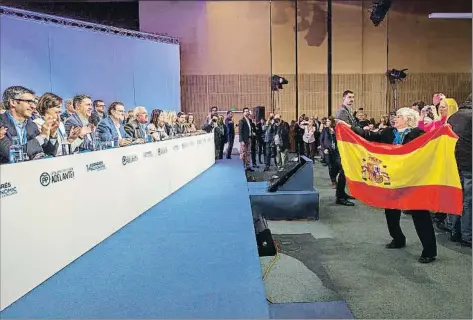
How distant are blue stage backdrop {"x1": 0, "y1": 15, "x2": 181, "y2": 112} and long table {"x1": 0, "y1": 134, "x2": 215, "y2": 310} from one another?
4384 mm

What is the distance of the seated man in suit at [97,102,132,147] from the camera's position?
4070mm

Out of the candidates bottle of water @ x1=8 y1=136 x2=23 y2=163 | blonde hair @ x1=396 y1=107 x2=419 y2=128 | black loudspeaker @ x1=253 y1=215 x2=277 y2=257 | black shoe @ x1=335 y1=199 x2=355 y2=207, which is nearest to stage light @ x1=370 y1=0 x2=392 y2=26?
black shoe @ x1=335 y1=199 x2=355 y2=207

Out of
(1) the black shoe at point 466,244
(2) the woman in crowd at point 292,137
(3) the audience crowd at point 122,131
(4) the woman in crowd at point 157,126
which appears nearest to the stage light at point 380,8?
(2) the woman in crowd at point 292,137

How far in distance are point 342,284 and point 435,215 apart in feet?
7.58

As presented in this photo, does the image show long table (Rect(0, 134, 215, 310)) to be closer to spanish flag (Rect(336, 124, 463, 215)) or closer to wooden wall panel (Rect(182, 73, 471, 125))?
spanish flag (Rect(336, 124, 463, 215))

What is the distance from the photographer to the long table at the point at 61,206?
75.2 inches

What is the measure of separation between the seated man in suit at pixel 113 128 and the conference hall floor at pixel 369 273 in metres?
1.76

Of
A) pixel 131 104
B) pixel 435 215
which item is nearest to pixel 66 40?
pixel 131 104

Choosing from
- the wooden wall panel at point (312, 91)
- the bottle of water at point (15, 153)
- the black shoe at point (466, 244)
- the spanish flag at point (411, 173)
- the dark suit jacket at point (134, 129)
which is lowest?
the black shoe at point (466, 244)

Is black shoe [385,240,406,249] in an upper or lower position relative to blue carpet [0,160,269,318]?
lower

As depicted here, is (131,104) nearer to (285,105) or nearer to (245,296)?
(285,105)

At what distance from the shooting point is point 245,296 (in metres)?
1.85

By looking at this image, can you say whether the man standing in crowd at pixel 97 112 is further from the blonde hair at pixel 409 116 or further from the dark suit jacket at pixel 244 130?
the dark suit jacket at pixel 244 130

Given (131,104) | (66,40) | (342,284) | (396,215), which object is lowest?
(342,284)
